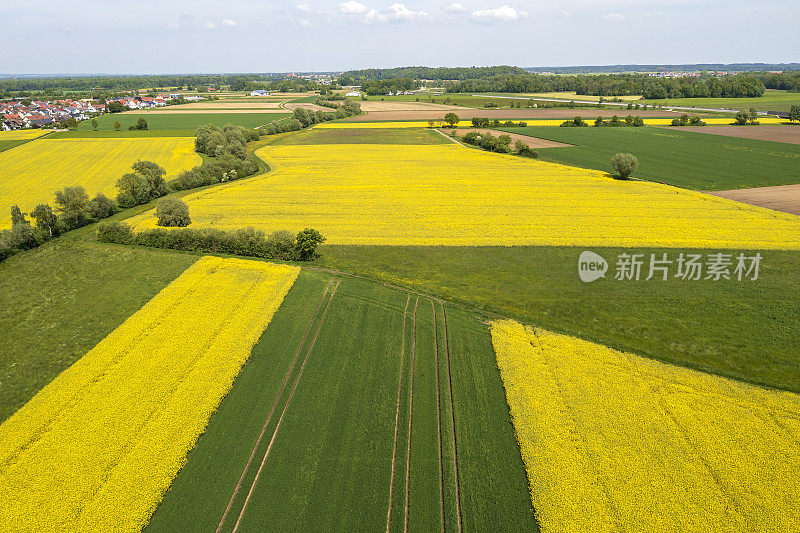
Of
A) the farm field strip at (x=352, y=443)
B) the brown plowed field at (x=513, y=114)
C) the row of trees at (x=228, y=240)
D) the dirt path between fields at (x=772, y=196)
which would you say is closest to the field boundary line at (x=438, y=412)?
the farm field strip at (x=352, y=443)

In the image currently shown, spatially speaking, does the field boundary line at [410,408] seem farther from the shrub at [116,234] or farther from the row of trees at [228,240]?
the shrub at [116,234]

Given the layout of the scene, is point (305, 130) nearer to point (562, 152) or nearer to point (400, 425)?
point (562, 152)

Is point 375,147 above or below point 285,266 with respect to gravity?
above

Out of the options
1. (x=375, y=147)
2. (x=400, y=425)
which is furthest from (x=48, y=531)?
(x=375, y=147)

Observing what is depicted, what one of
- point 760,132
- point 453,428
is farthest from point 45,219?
point 760,132

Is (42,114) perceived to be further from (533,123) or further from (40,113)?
(533,123)
